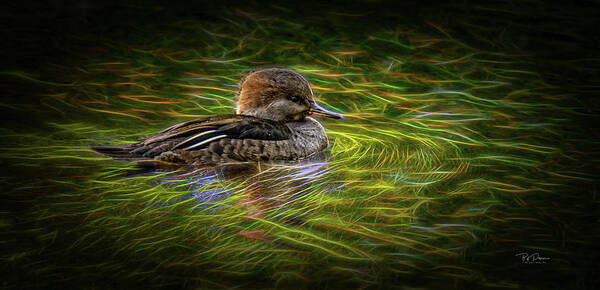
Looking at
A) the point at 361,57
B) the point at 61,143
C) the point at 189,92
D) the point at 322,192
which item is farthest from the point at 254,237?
the point at 361,57

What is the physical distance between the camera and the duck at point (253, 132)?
233 inches

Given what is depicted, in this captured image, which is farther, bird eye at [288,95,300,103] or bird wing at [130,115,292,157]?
bird eye at [288,95,300,103]

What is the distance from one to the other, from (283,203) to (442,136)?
2.10 meters

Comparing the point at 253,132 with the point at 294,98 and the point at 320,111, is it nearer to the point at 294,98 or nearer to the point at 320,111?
the point at 294,98

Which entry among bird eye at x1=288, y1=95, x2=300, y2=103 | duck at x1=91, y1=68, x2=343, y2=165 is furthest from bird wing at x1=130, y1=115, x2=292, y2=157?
bird eye at x1=288, y1=95, x2=300, y2=103

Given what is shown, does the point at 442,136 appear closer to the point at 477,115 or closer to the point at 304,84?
the point at 477,115

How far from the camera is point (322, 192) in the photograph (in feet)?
17.8

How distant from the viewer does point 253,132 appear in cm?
605

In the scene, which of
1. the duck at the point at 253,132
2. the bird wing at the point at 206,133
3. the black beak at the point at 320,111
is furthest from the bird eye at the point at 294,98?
the bird wing at the point at 206,133

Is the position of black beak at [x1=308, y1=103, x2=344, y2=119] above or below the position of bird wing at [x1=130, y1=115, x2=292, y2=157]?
above

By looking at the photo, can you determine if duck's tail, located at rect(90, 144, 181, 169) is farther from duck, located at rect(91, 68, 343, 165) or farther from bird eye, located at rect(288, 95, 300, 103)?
bird eye, located at rect(288, 95, 300, 103)

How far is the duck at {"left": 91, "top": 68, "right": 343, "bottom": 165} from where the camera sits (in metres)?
5.91

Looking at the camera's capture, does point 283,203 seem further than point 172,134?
No

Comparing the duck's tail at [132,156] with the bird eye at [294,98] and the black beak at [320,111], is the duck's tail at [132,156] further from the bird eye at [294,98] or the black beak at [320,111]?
the black beak at [320,111]
